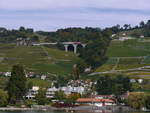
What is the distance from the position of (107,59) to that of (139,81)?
27.3 meters

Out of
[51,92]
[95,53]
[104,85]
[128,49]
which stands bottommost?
[51,92]

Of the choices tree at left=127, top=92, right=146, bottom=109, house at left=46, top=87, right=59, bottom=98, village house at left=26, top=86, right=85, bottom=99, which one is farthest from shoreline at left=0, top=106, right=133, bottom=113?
village house at left=26, top=86, right=85, bottom=99

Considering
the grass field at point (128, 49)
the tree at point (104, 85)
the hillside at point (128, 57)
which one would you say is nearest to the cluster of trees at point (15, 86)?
the tree at point (104, 85)

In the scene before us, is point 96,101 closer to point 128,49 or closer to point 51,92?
point 51,92

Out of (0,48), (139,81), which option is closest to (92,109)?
(139,81)

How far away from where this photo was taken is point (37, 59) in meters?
143

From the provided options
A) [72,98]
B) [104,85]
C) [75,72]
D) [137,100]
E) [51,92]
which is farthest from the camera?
[75,72]

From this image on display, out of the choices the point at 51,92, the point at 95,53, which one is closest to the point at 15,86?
the point at 51,92

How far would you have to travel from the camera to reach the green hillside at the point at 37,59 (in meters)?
134

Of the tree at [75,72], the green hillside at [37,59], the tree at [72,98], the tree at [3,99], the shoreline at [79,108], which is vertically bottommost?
the shoreline at [79,108]

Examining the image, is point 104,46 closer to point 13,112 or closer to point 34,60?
point 34,60

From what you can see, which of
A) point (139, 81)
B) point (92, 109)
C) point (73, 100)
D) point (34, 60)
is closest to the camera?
point (92, 109)

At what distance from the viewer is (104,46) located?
152 meters

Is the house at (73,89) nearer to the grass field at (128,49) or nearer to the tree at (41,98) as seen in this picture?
the tree at (41,98)
